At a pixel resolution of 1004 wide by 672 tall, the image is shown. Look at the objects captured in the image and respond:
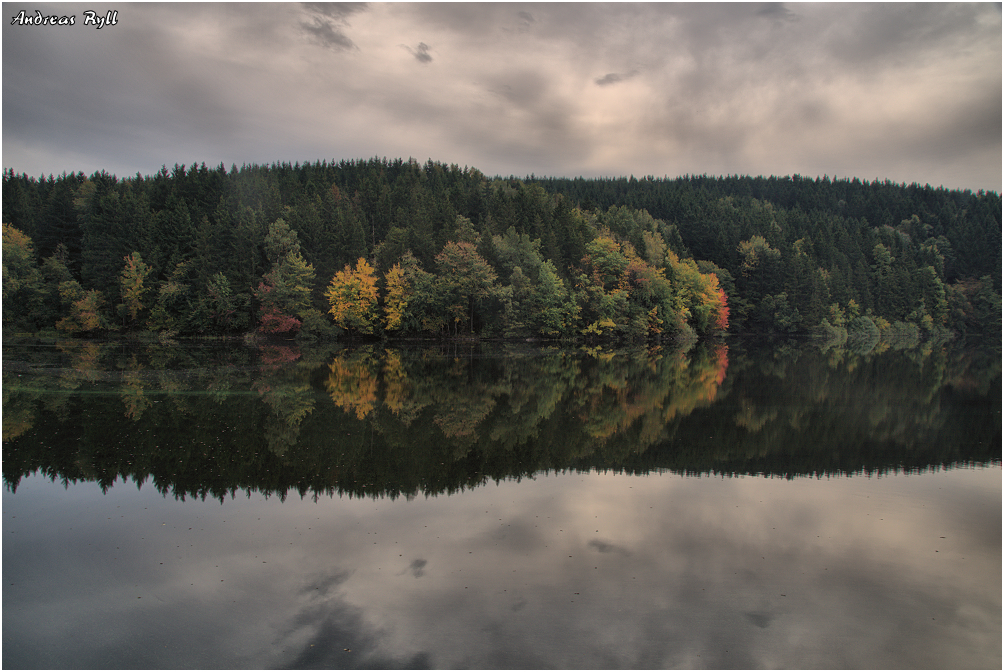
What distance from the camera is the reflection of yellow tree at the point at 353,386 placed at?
2706cm

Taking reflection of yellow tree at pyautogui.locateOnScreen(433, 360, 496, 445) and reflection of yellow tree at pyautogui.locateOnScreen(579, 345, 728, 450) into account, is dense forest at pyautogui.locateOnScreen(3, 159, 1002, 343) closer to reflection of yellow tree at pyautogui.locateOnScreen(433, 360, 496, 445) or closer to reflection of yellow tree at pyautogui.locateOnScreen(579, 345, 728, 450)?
reflection of yellow tree at pyautogui.locateOnScreen(579, 345, 728, 450)

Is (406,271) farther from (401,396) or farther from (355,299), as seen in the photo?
(401,396)

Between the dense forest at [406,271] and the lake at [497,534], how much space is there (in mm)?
47444

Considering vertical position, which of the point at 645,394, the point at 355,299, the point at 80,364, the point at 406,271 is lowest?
the point at 645,394

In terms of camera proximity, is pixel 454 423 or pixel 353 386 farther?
pixel 353 386

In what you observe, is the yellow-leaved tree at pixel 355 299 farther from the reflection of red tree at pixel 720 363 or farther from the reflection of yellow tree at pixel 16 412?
the reflection of yellow tree at pixel 16 412

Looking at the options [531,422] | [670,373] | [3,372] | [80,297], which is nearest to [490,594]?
[531,422]

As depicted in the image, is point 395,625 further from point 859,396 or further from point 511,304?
point 511,304

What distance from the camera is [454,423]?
2361 cm

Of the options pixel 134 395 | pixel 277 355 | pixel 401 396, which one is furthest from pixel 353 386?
pixel 277 355

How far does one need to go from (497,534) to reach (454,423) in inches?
423

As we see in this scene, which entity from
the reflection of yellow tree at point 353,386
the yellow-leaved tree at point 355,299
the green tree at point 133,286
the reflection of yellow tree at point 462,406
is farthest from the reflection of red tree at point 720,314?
the green tree at point 133,286

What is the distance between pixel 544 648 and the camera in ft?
29.2

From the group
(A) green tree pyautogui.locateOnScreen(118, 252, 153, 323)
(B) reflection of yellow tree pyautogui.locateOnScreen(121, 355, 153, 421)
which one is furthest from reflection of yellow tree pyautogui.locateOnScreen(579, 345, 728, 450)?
(A) green tree pyautogui.locateOnScreen(118, 252, 153, 323)
